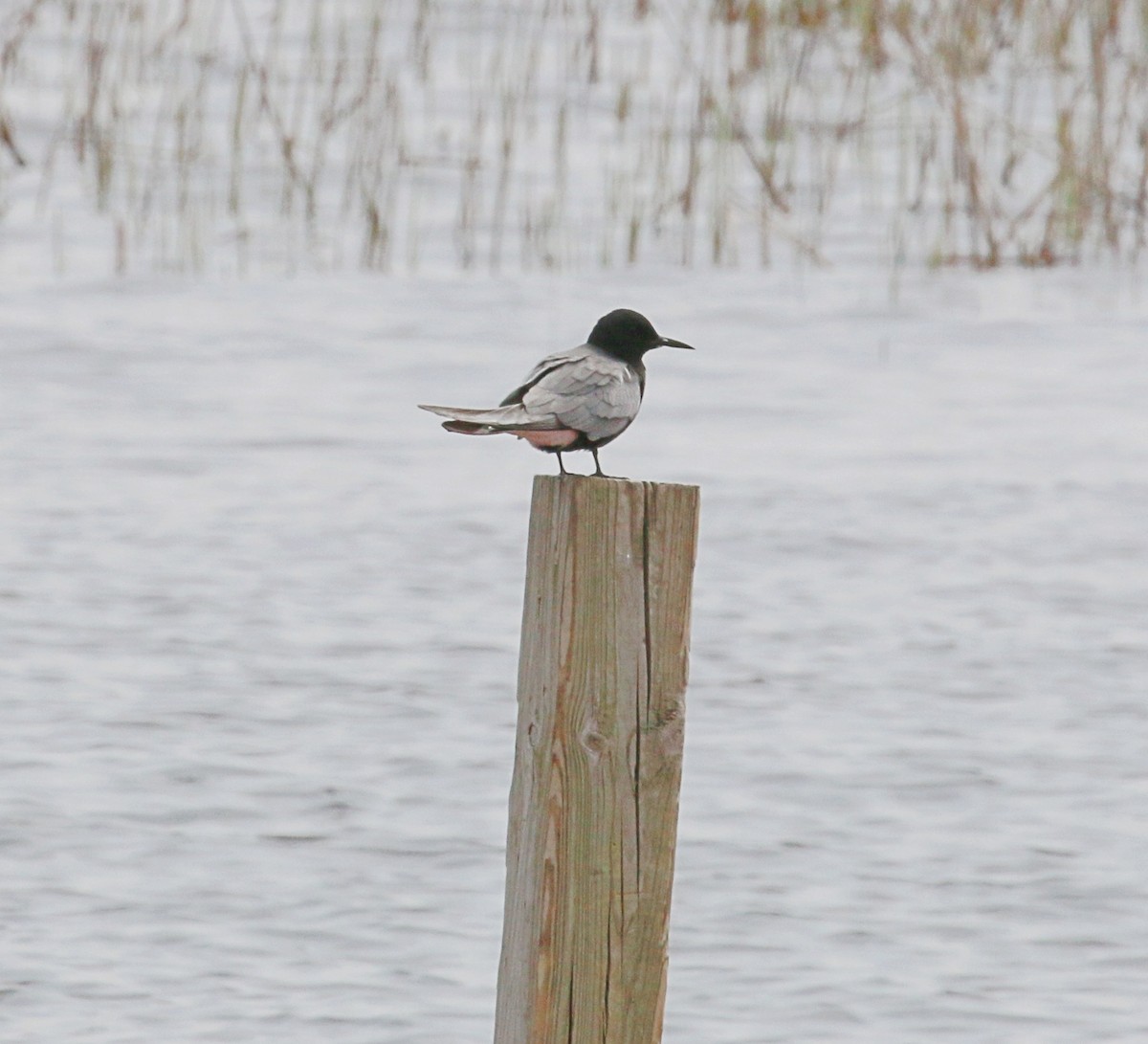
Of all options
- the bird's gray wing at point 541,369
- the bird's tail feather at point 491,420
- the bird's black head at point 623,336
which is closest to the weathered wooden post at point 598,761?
the bird's tail feather at point 491,420

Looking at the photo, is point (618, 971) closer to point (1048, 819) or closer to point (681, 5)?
point (1048, 819)

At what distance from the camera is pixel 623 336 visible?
402 centimetres

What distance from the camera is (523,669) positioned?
3484 mm

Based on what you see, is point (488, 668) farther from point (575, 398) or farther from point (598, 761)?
point (598, 761)

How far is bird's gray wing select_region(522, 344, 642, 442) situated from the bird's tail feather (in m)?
0.02

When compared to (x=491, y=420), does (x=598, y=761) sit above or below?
below

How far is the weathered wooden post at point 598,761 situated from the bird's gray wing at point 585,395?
225 millimetres

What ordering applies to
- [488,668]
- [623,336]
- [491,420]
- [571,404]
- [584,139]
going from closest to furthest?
[491,420] → [571,404] → [623,336] → [488,668] → [584,139]

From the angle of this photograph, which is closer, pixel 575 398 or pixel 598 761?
pixel 598 761

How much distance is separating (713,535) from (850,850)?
3.26 m

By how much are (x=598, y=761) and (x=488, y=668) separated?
12.9ft

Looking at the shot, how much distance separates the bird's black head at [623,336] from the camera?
400 cm

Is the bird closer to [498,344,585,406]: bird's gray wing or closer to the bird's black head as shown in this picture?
[498,344,585,406]: bird's gray wing

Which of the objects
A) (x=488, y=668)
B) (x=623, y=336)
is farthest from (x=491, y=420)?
(x=488, y=668)
